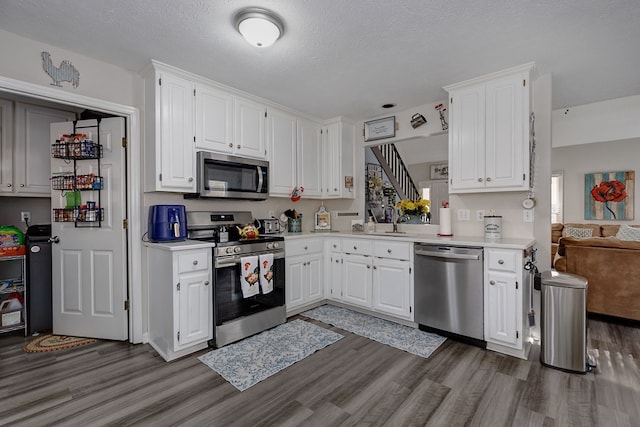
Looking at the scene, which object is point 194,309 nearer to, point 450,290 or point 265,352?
point 265,352

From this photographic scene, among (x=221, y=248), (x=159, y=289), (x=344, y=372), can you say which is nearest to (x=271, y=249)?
(x=221, y=248)

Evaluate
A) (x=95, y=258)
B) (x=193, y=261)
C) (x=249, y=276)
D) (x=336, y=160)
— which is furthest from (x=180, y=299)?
(x=336, y=160)

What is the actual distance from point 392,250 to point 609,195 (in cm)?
529

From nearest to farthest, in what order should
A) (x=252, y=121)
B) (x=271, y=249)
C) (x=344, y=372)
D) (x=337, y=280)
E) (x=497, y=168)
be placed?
1. (x=344, y=372)
2. (x=497, y=168)
3. (x=271, y=249)
4. (x=252, y=121)
5. (x=337, y=280)

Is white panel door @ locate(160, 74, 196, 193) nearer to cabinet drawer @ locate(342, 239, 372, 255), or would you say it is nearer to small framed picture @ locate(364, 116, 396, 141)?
cabinet drawer @ locate(342, 239, 372, 255)

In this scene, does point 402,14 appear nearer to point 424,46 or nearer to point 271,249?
point 424,46

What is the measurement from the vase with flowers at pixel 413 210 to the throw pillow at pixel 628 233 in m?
3.89

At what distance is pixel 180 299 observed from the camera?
249cm

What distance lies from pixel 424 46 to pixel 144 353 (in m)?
3.29

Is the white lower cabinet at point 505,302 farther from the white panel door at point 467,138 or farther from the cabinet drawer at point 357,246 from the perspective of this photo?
the cabinet drawer at point 357,246

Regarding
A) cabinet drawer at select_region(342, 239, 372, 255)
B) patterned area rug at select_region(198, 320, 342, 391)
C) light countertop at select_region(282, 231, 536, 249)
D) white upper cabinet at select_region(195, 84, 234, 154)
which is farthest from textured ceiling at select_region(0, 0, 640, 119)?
patterned area rug at select_region(198, 320, 342, 391)

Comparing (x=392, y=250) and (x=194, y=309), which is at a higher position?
(x=392, y=250)

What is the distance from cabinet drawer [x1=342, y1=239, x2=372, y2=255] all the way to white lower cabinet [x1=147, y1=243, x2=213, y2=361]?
1559mm

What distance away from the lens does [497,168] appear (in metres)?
2.85
